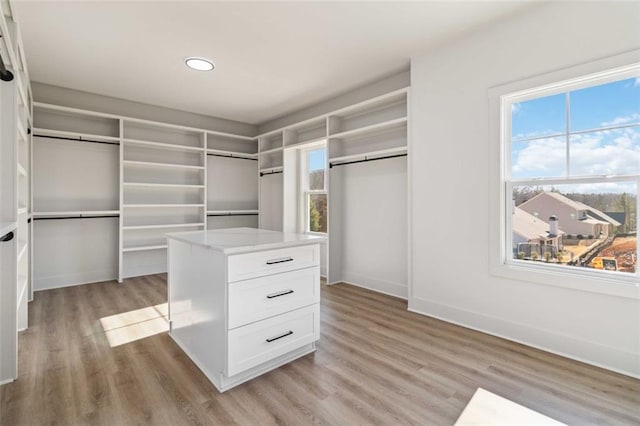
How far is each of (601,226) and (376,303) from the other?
6.66ft

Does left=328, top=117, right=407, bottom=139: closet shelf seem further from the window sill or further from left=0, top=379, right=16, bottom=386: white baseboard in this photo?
left=0, top=379, right=16, bottom=386: white baseboard

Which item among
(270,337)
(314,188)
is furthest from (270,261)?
(314,188)

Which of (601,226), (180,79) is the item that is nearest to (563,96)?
(601,226)

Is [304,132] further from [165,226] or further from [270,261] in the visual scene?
[270,261]

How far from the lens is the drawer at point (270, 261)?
1.85 m

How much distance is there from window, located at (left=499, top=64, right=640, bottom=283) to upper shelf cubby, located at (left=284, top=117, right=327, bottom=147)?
8.44 ft

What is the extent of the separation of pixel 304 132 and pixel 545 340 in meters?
3.92

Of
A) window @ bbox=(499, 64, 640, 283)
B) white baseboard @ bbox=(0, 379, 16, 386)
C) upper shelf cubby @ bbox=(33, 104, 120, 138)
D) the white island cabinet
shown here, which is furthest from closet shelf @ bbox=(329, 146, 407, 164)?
white baseboard @ bbox=(0, 379, 16, 386)

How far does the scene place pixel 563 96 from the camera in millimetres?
2314

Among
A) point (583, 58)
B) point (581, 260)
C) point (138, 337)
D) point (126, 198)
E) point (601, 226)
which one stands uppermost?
point (583, 58)

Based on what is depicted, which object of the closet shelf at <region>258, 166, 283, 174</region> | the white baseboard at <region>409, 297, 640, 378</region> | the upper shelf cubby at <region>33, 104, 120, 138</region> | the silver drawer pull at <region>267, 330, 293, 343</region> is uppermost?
the upper shelf cubby at <region>33, 104, 120, 138</region>

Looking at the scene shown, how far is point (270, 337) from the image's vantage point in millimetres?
2029

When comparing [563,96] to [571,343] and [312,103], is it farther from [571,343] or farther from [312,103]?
[312,103]

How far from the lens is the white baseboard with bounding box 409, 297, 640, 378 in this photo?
2004 millimetres
